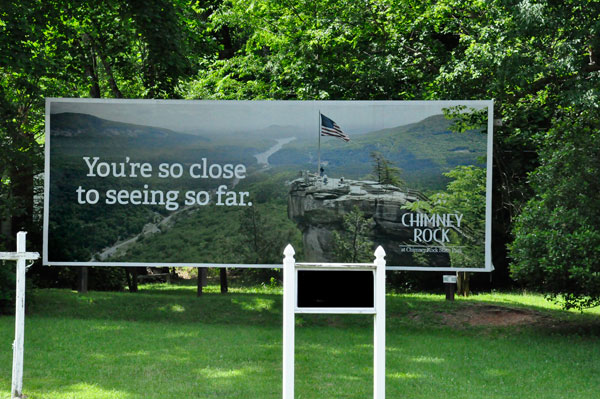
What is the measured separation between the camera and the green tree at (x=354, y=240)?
14297 millimetres

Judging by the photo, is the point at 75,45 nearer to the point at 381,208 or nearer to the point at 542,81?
the point at 381,208

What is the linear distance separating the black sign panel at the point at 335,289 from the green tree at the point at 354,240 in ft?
22.7

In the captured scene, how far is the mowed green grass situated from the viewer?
9.47 m

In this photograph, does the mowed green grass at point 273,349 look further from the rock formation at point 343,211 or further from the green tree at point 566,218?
the rock formation at point 343,211

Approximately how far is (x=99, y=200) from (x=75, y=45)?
4.67 meters

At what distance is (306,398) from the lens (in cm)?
884

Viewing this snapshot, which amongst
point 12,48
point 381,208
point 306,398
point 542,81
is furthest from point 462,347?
point 12,48

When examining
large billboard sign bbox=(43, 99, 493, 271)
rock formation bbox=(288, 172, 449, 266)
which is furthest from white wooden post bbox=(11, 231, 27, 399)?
rock formation bbox=(288, 172, 449, 266)

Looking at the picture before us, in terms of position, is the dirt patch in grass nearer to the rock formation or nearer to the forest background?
the forest background

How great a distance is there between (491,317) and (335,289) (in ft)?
29.9

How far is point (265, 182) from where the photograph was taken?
47.6 feet

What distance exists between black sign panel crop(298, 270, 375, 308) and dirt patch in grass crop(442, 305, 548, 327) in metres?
8.25

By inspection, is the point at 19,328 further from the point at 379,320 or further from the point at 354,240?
the point at 354,240

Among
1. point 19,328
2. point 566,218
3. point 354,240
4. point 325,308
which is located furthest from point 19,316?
point 566,218
